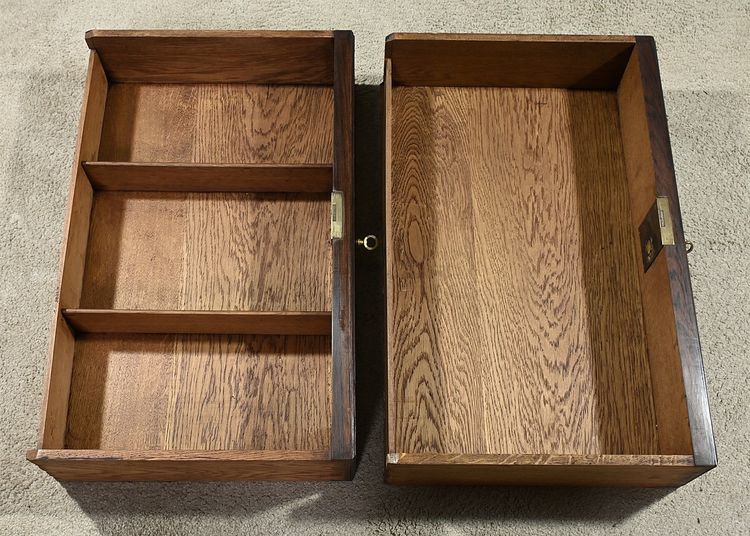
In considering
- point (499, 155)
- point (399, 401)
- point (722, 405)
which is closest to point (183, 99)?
point (499, 155)

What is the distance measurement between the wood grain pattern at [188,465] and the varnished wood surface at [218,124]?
540 mm

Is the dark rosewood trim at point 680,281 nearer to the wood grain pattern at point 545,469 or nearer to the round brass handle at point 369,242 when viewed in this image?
the wood grain pattern at point 545,469

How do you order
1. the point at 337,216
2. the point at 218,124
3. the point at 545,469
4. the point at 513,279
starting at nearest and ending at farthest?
the point at 545,469
the point at 337,216
the point at 513,279
the point at 218,124

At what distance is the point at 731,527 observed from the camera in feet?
4.17

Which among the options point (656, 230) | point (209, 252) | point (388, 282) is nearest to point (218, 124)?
point (209, 252)

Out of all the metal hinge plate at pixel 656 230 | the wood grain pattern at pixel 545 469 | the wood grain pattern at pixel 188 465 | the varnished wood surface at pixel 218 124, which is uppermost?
the varnished wood surface at pixel 218 124

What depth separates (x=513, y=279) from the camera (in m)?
1.32

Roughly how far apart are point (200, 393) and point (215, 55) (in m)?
0.61

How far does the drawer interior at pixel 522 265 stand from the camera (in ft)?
4.02

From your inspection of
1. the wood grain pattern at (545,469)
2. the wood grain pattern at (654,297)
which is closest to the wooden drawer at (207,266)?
the wood grain pattern at (545,469)

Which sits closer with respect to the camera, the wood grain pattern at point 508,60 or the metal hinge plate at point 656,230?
the metal hinge plate at point 656,230

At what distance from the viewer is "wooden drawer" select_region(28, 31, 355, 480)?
1.20 metres

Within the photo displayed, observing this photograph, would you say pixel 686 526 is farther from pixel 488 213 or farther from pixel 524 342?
pixel 488 213

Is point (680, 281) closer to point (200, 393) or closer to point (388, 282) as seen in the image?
point (388, 282)
